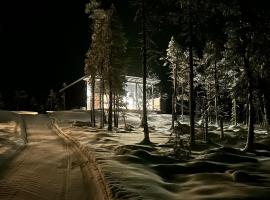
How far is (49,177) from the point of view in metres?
16.1

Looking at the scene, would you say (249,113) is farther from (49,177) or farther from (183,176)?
(49,177)

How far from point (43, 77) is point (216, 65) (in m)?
126

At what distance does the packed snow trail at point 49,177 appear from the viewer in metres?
13.0

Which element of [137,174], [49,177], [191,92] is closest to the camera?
[137,174]

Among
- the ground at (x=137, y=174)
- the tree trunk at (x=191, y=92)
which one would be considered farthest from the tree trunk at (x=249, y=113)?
the tree trunk at (x=191, y=92)

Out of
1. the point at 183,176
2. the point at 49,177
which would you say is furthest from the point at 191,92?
the point at 49,177

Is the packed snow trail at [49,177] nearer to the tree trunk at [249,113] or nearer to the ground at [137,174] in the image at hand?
the ground at [137,174]

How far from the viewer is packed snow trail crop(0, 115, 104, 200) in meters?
13.0

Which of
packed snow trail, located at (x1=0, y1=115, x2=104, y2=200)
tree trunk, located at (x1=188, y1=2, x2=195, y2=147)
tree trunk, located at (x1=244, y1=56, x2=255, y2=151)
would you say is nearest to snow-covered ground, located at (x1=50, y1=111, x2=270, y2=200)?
packed snow trail, located at (x1=0, y1=115, x2=104, y2=200)

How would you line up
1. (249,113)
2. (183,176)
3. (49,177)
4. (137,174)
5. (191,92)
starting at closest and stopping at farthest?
1. (137,174)
2. (183,176)
3. (49,177)
4. (249,113)
5. (191,92)

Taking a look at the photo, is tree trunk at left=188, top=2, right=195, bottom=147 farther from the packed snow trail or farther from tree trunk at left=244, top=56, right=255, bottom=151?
the packed snow trail

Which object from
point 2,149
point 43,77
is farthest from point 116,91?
point 43,77

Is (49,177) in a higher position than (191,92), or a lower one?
lower

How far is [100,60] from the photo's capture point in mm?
42969
